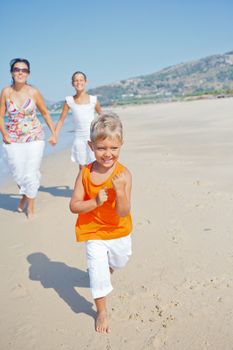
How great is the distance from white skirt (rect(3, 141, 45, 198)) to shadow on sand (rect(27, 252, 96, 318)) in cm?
147

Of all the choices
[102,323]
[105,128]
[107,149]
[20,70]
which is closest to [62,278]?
[102,323]

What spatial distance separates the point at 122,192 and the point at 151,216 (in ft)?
7.55

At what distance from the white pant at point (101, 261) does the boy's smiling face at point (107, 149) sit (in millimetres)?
538

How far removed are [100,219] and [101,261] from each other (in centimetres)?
28

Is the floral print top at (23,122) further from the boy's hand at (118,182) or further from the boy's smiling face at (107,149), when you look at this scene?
the boy's hand at (118,182)

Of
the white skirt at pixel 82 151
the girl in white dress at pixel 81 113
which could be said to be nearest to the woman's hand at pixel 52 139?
the girl in white dress at pixel 81 113

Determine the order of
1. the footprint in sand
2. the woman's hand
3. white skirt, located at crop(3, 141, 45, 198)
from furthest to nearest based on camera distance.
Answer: the woman's hand
white skirt, located at crop(3, 141, 45, 198)
the footprint in sand

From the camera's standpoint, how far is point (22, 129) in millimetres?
4770

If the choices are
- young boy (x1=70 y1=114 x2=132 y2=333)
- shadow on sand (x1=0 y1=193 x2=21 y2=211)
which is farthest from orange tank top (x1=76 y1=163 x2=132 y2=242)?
shadow on sand (x1=0 y1=193 x2=21 y2=211)

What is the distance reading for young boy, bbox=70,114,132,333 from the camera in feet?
7.53

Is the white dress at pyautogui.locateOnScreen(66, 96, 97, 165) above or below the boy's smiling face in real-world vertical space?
below

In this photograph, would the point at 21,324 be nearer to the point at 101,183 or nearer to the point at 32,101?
the point at 101,183

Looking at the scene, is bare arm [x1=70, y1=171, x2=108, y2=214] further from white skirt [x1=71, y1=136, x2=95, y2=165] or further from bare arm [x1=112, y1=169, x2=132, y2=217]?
white skirt [x1=71, y1=136, x2=95, y2=165]

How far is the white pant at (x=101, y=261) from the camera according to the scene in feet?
7.89
